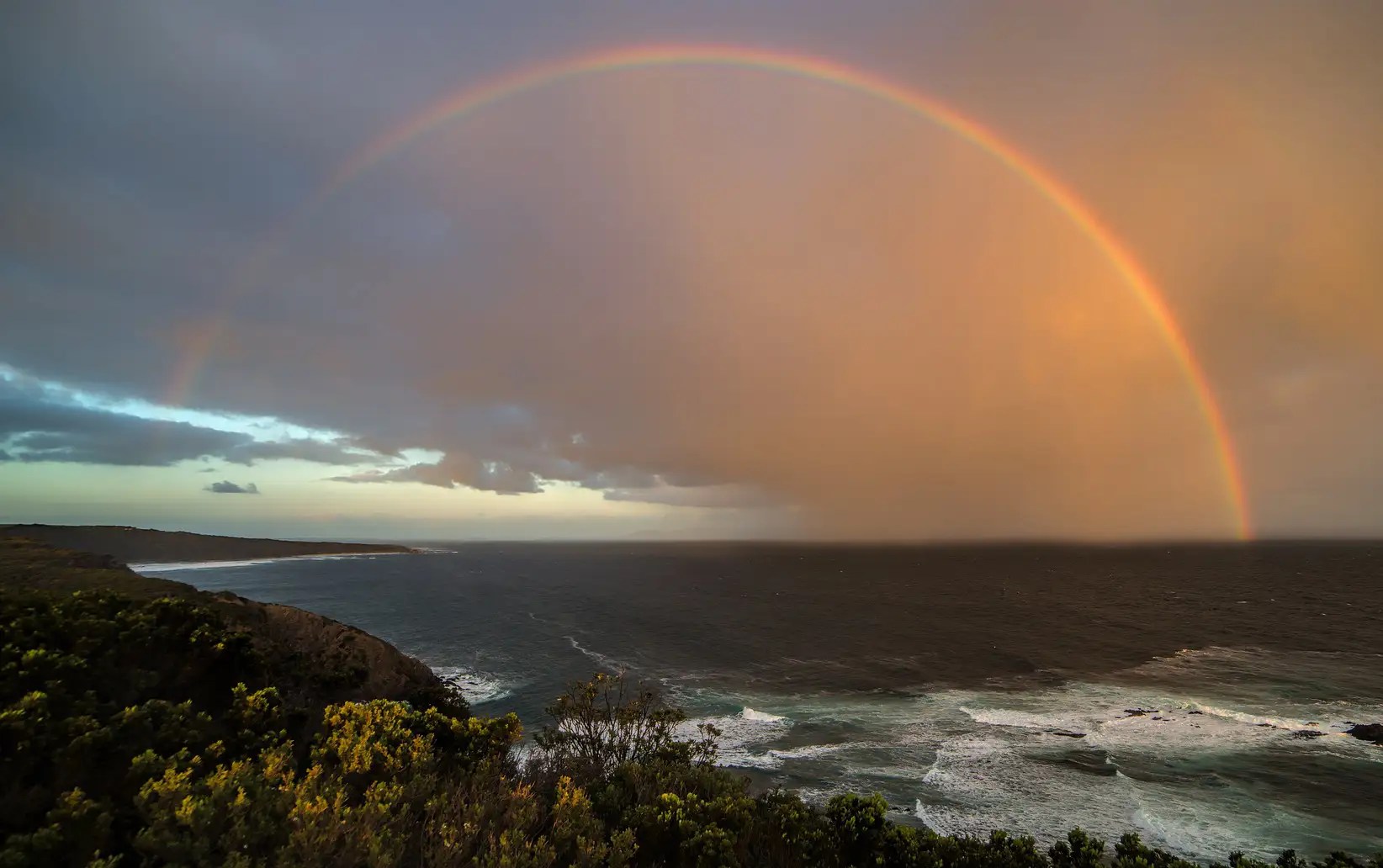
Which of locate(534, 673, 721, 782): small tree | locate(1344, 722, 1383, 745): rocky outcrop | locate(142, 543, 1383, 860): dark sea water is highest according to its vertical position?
locate(534, 673, 721, 782): small tree

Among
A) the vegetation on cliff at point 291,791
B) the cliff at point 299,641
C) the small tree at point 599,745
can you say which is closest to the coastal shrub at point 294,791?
the vegetation on cliff at point 291,791

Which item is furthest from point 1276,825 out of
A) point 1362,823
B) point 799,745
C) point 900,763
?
point 799,745

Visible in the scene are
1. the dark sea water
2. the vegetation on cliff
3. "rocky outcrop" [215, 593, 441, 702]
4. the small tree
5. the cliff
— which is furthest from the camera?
the dark sea water

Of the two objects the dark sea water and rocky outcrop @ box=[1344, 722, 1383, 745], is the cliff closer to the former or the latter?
the dark sea water

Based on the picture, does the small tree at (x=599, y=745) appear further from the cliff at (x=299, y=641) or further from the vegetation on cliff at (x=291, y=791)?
the cliff at (x=299, y=641)

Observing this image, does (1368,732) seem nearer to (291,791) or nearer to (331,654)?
(291,791)

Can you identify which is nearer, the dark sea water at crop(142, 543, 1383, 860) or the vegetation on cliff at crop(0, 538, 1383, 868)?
the vegetation on cliff at crop(0, 538, 1383, 868)

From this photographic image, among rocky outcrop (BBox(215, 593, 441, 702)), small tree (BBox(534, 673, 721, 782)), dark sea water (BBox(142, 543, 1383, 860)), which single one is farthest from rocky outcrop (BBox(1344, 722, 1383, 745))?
rocky outcrop (BBox(215, 593, 441, 702))

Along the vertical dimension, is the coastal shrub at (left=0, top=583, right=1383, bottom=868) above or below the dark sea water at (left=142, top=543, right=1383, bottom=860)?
above
